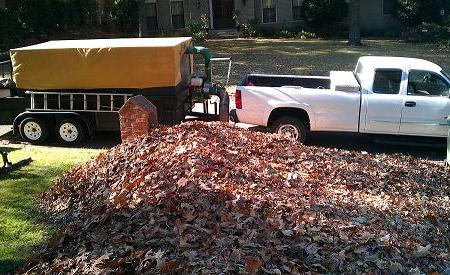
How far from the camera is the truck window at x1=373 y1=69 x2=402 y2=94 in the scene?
10086 mm

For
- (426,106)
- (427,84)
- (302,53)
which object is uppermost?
(302,53)

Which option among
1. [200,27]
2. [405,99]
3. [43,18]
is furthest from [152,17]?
[405,99]

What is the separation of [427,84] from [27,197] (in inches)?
306

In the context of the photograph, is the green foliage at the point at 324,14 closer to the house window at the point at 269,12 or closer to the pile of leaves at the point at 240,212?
the house window at the point at 269,12

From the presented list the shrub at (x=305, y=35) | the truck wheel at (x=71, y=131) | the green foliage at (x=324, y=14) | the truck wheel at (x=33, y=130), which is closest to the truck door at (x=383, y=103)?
the truck wheel at (x=71, y=131)

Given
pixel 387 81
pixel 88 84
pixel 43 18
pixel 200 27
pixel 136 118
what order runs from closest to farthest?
pixel 136 118, pixel 387 81, pixel 88 84, pixel 43 18, pixel 200 27

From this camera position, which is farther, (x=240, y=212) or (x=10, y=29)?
(x=10, y=29)

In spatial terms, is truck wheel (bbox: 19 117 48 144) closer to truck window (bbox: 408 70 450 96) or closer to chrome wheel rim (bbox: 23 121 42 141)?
chrome wheel rim (bbox: 23 121 42 141)

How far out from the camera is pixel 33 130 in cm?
1099

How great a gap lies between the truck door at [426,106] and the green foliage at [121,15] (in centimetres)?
2279

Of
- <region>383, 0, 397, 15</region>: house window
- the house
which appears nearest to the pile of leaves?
the house

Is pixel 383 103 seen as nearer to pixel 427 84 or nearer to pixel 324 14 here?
pixel 427 84

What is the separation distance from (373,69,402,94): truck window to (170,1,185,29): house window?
75.8ft

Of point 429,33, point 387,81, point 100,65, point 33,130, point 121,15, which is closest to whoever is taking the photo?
point 387,81
